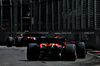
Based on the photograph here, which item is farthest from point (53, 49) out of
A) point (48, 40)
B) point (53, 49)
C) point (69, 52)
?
point (69, 52)

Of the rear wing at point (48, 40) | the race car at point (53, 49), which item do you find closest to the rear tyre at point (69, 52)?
the race car at point (53, 49)

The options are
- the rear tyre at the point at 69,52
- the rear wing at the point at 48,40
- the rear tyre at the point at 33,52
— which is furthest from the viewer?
the rear wing at the point at 48,40

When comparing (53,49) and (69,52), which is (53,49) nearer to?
(53,49)

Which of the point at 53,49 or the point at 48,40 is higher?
the point at 48,40

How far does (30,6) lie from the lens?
4153 cm

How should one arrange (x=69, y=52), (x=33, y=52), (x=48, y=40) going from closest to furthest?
(x=69, y=52)
(x=33, y=52)
(x=48, y=40)

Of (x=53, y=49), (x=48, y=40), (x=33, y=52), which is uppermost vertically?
(x=48, y=40)

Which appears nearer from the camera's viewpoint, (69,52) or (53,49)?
(69,52)

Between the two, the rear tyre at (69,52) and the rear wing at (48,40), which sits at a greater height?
the rear wing at (48,40)

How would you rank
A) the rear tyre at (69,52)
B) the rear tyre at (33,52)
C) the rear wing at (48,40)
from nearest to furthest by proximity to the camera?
the rear tyre at (69,52)
the rear tyre at (33,52)
the rear wing at (48,40)

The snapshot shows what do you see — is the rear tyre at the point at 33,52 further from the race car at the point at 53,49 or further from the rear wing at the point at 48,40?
the rear wing at the point at 48,40

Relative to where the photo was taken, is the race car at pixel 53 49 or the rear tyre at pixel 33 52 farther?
the rear tyre at pixel 33 52

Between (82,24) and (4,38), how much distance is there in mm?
9450

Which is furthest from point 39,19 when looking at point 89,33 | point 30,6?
point 89,33
